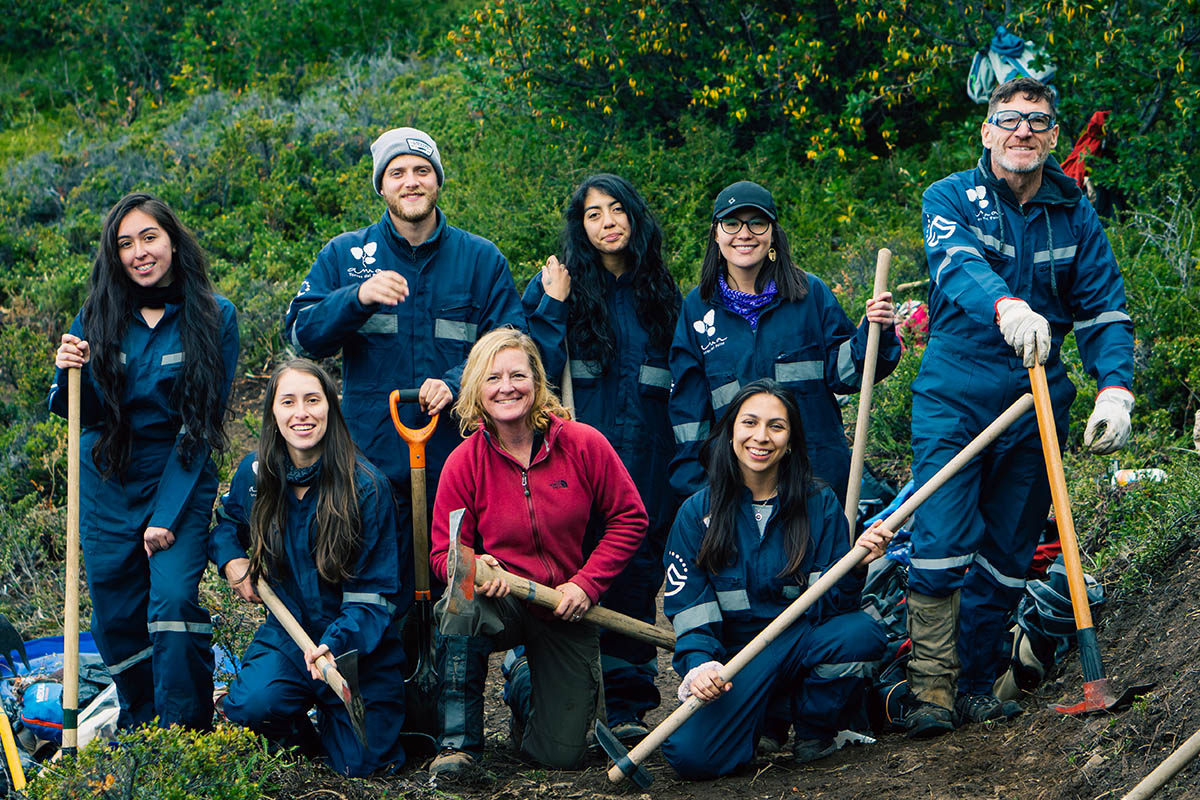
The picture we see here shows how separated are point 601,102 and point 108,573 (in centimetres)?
651

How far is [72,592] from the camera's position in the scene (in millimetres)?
4562

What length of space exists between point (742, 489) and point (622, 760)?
41.0 inches

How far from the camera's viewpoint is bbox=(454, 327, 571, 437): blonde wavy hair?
14.9ft

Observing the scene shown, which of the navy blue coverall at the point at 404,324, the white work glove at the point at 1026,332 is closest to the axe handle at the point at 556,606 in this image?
the navy blue coverall at the point at 404,324

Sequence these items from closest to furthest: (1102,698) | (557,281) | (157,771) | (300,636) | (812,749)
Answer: (157,771), (1102,698), (300,636), (812,749), (557,281)

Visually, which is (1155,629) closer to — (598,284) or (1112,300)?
(1112,300)

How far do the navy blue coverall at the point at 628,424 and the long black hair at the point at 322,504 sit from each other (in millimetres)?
940

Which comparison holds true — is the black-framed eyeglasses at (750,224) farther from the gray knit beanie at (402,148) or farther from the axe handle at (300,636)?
the axe handle at (300,636)

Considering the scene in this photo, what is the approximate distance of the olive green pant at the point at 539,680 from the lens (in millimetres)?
4613

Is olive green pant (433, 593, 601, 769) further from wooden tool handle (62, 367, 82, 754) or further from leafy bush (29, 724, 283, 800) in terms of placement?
wooden tool handle (62, 367, 82, 754)

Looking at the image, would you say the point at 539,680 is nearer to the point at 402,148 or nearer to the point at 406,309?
the point at 406,309

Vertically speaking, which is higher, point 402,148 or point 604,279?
point 402,148

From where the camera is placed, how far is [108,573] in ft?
15.9

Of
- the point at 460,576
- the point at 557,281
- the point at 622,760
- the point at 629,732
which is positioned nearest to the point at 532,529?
the point at 460,576
